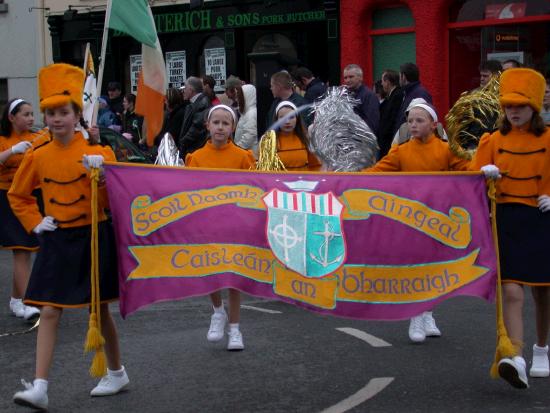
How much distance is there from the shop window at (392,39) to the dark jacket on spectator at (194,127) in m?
8.10

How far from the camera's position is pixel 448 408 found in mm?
6836

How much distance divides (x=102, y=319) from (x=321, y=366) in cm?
161

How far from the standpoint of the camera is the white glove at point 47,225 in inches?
277

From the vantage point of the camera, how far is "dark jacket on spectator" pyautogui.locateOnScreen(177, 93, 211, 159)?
14297 millimetres

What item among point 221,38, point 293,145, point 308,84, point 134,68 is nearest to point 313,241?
point 293,145

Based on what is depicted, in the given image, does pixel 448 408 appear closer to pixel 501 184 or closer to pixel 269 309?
pixel 501 184

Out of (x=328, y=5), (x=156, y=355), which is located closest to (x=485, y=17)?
(x=328, y=5)

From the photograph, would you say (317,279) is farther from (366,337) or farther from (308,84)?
(308,84)

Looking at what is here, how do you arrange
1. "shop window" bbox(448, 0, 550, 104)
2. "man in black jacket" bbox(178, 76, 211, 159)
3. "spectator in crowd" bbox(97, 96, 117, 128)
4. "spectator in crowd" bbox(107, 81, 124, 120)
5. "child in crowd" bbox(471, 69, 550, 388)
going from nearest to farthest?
"child in crowd" bbox(471, 69, 550, 388), "man in black jacket" bbox(178, 76, 211, 159), "shop window" bbox(448, 0, 550, 104), "spectator in crowd" bbox(97, 96, 117, 128), "spectator in crowd" bbox(107, 81, 124, 120)

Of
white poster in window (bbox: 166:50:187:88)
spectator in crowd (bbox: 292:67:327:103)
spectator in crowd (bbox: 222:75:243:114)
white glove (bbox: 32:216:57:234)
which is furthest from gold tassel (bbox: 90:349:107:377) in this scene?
white poster in window (bbox: 166:50:187:88)

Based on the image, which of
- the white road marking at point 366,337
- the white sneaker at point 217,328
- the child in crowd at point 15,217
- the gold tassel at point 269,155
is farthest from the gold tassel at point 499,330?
the child in crowd at point 15,217

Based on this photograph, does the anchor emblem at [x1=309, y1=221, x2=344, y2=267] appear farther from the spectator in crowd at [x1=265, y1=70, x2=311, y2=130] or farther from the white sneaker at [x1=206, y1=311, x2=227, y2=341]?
the spectator in crowd at [x1=265, y1=70, x2=311, y2=130]

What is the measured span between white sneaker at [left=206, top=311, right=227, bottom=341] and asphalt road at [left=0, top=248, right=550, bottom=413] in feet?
0.25

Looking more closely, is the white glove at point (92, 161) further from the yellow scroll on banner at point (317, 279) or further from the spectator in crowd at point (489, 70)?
the spectator in crowd at point (489, 70)
